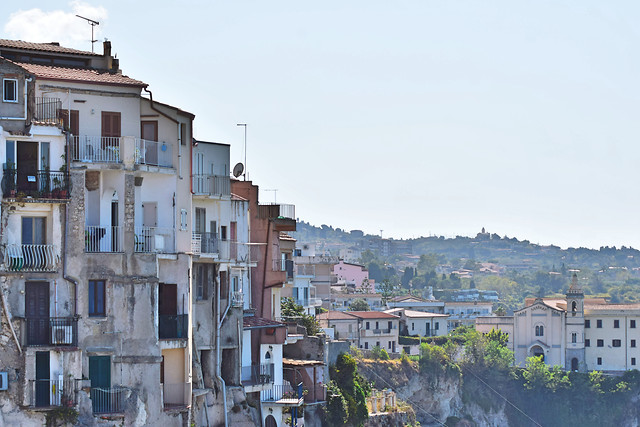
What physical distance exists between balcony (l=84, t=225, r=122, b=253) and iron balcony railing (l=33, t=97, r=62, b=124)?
3.56 m

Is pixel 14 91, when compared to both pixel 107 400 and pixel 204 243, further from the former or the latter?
pixel 204 243

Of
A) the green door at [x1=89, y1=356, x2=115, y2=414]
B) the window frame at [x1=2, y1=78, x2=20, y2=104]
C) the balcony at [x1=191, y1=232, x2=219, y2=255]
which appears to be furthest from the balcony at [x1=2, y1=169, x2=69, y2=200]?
the balcony at [x1=191, y1=232, x2=219, y2=255]

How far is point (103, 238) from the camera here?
41875 mm

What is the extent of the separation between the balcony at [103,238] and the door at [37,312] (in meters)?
1.93

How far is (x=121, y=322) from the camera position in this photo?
4147cm

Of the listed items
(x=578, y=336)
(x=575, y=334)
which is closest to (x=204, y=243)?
(x=578, y=336)

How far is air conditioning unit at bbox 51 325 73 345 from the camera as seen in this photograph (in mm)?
40344

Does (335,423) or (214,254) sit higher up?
(214,254)

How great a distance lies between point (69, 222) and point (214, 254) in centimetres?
897

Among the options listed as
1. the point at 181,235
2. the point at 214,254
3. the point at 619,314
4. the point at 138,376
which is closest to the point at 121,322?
the point at 138,376

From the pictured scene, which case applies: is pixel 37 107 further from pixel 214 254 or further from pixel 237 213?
pixel 237 213

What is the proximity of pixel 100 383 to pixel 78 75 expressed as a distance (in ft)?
33.3

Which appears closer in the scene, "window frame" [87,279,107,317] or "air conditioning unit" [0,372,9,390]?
"air conditioning unit" [0,372,9,390]

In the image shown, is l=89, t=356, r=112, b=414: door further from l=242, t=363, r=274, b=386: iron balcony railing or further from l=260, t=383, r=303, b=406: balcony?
l=260, t=383, r=303, b=406: balcony
